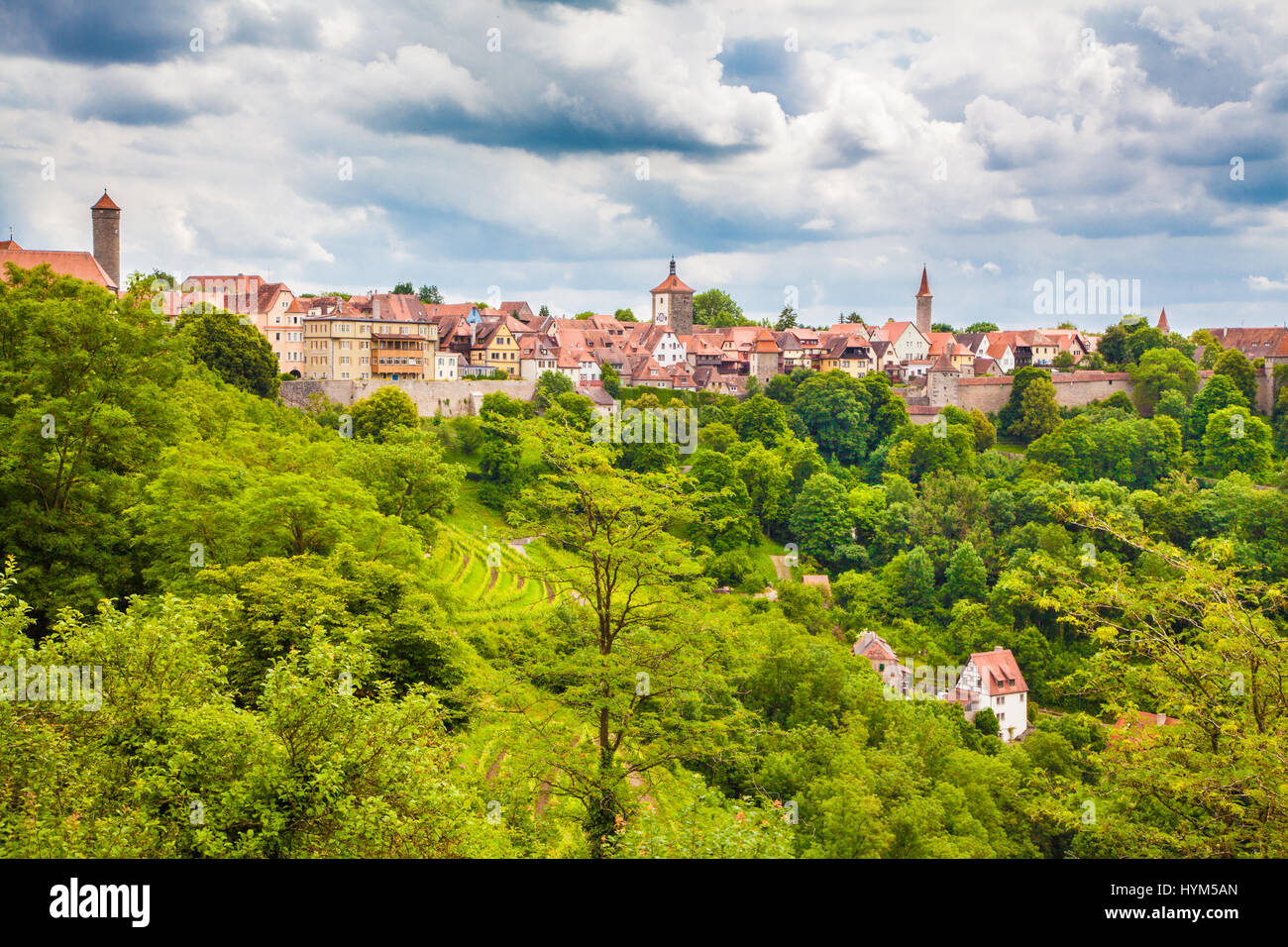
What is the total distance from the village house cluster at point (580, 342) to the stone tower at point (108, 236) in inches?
3.4

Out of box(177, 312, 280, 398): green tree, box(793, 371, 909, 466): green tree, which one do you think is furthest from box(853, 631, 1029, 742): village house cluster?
box(177, 312, 280, 398): green tree

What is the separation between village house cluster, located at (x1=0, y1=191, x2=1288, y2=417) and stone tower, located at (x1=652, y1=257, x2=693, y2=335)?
0.41 ft

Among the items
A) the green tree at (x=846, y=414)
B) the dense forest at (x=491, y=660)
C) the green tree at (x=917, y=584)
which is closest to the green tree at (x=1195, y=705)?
the dense forest at (x=491, y=660)

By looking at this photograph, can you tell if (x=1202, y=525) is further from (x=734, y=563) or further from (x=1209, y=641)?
(x=1209, y=641)

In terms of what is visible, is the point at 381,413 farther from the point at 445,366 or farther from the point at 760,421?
the point at 760,421

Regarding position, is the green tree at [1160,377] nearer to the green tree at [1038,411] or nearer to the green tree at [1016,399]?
the green tree at [1016,399]

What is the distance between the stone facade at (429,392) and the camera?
5962 cm

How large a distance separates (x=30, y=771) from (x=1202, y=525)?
208 feet

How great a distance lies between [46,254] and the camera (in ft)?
185

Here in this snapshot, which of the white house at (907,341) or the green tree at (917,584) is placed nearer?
the green tree at (917,584)

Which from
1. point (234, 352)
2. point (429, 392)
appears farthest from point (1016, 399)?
point (234, 352)
